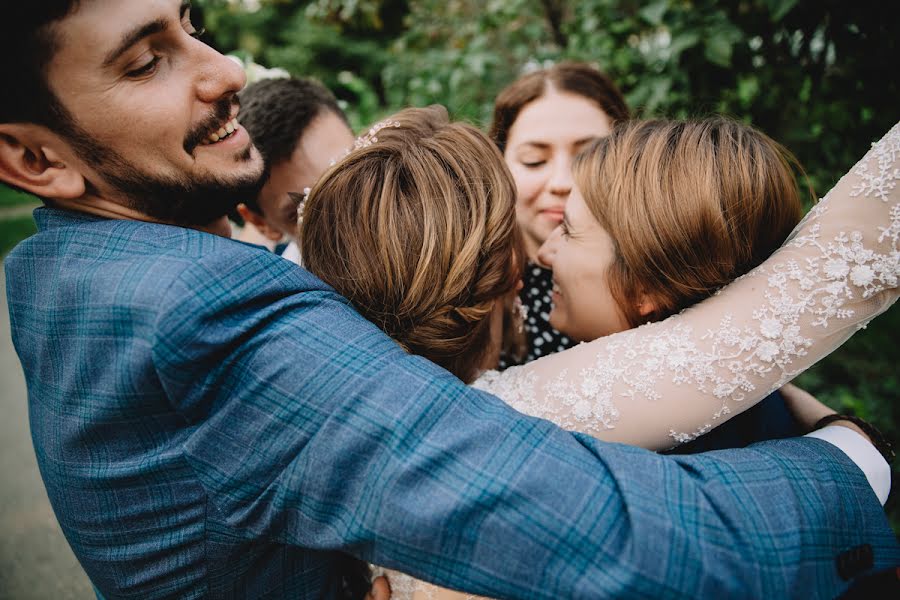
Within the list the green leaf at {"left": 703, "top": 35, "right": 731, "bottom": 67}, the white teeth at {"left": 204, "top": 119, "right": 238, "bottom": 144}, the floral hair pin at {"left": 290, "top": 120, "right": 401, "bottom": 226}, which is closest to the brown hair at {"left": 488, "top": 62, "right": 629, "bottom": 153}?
the green leaf at {"left": 703, "top": 35, "right": 731, "bottom": 67}

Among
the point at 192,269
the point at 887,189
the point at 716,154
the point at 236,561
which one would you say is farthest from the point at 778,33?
the point at 236,561

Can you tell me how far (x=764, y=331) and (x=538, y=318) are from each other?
48.6 inches

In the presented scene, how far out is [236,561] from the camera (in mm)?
1390

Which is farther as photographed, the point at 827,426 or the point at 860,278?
the point at 827,426

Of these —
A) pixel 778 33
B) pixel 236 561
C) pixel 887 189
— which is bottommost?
pixel 236 561

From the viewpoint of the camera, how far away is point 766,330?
1.46m

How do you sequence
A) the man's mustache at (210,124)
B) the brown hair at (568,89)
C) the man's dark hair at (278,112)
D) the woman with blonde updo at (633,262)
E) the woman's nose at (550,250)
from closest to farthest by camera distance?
the woman with blonde updo at (633,262), the man's mustache at (210,124), the woman's nose at (550,250), the man's dark hair at (278,112), the brown hair at (568,89)

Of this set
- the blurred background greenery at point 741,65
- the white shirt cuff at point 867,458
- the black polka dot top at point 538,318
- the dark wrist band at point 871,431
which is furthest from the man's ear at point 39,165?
the dark wrist band at point 871,431

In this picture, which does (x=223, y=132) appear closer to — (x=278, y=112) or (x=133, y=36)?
(x=133, y=36)

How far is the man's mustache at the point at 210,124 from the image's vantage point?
1.58 m

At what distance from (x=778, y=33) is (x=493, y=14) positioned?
6.41 feet

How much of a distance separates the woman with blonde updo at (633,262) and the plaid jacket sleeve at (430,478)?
0.31 meters

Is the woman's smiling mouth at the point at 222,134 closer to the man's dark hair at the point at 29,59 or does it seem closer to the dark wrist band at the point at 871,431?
the man's dark hair at the point at 29,59

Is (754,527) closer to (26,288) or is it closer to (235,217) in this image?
(26,288)
